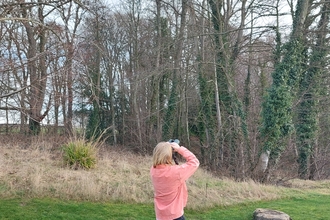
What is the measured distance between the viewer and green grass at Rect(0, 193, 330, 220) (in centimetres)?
659

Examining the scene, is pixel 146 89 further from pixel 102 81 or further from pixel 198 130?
pixel 198 130

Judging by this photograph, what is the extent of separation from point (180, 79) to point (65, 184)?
38.1ft

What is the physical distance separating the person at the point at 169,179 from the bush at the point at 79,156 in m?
6.35

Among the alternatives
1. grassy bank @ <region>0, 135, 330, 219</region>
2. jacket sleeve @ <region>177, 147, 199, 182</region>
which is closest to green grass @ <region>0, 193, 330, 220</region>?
grassy bank @ <region>0, 135, 330, 219</region>

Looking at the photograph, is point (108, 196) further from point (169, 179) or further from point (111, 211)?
point (169, 179)

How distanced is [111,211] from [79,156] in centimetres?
318

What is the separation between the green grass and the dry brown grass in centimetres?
35

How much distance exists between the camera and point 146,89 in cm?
2272

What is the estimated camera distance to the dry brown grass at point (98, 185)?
25.4ft

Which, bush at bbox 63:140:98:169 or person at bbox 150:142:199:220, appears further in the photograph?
bush at bbox 63:140:98:169

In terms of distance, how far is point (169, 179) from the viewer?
3713 millimetres

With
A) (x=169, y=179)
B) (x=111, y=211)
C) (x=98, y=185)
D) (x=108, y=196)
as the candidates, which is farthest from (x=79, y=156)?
(x=169, y=179)

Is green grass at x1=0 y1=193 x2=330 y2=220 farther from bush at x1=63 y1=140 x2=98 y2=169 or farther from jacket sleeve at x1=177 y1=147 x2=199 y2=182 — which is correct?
jacket sleeve at x1=177 y1=147 x2=199 y2=182

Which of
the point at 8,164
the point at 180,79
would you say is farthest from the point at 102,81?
the point at 8,164
